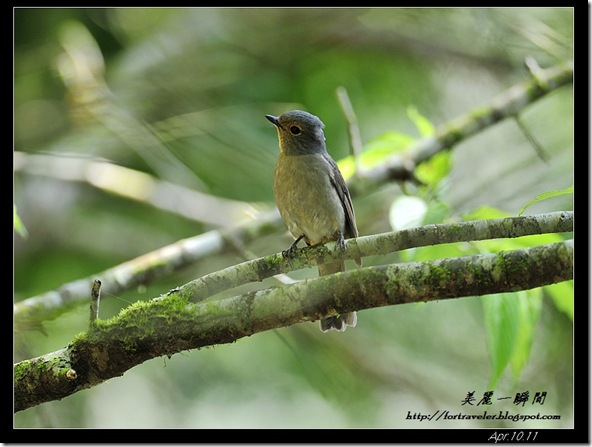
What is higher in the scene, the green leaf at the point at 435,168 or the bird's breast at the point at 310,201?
the green leaf at the point at 435,168

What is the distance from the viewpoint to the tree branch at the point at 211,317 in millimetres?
2303

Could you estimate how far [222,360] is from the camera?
5074 mm

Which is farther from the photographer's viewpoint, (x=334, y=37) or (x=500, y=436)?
(x=334, y=37)

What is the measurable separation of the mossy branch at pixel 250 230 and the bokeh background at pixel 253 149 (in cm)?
23

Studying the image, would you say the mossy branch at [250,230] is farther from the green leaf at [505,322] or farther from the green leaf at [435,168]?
the green leaf at [505,322]

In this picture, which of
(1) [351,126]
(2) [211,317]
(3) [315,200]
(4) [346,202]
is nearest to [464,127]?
(1) [351,126]

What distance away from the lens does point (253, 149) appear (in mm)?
5035

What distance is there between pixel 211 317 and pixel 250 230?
1.51 meters

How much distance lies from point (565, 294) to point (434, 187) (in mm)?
1062

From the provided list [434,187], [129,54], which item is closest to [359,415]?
[434,187]

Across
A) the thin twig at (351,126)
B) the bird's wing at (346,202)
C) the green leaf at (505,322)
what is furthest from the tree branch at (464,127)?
the green leaf at (505,322)

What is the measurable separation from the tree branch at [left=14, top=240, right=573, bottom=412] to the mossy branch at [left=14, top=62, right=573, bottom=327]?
0.83 meters

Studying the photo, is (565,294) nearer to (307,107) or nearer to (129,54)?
(307,107)

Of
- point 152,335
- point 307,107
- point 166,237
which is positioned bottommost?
point 152,335
